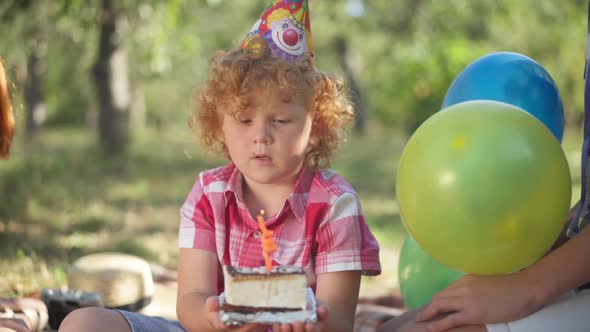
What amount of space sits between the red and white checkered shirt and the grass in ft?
1.01

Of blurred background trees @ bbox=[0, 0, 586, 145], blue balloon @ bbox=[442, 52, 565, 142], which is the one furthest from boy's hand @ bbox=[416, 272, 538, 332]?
blurred background trees @ bbox=[0, 0, 586, 145]

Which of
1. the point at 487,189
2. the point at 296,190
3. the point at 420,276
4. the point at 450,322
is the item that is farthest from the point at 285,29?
the point at 420,276

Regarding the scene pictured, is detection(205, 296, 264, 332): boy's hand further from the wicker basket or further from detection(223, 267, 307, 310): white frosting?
the wicker basket

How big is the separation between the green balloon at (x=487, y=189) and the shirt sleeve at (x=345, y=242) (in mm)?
312

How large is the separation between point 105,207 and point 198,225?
4.13 meters

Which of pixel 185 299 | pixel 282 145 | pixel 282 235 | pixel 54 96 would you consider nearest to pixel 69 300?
pixel 185 299

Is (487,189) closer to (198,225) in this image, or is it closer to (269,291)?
(269,291)

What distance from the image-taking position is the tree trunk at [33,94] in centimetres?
1309

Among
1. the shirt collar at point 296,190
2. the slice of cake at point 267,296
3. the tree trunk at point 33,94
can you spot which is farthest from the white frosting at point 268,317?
the tree trunk at point 33,94

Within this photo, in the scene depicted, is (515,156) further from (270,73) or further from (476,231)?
(270,73)

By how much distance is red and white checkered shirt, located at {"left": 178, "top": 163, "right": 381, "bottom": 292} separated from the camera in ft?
6.99

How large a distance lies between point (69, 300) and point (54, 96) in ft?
53.4

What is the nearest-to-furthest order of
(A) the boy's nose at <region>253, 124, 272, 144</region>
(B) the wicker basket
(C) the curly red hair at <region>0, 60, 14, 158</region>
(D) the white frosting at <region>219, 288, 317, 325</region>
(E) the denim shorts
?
1. (D) the white frosting at <region>219, 288, 317, 325</region>
2. (A) the boy's nose at <region>253, 124, 272, 144</region>
3. (E) the denim shorts
4. (C) the curly red hair at <region>0, 60, 14, 158</region>
5. (B) the wicker basket

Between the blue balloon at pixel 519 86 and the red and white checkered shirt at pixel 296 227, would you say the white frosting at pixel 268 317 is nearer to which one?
the red and white checkered shirt at pixel 296 227
